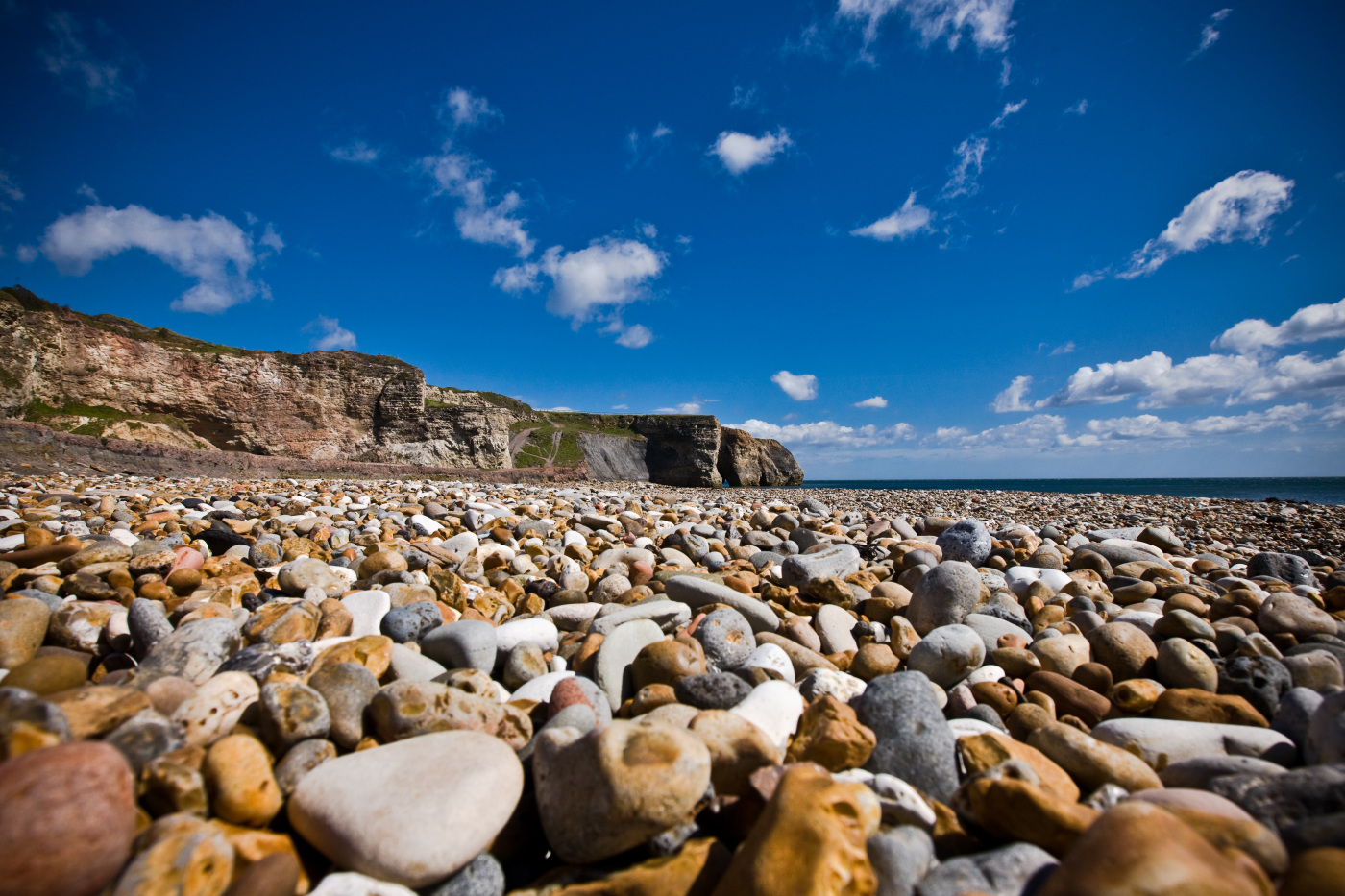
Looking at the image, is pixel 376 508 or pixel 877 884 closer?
pixel 877 884

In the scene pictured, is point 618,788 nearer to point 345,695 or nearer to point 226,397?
point 345,695

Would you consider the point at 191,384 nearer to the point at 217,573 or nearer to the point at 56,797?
the point at 217,573

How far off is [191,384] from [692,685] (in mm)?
26893

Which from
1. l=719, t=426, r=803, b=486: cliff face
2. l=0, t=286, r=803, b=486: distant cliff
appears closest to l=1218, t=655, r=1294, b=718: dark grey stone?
l=0, t=286, r=803, b=486: distant cliff

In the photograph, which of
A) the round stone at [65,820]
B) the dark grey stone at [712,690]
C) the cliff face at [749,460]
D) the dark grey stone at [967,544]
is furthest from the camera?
the cliff face at [749,460]

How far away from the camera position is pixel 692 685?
6.37 feet

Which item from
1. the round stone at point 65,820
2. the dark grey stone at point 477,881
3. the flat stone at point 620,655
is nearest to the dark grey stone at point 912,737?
the flat stone at point 620,655

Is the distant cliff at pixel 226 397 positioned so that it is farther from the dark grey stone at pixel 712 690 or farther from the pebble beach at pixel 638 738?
the dark grey stone at pixel 712 690

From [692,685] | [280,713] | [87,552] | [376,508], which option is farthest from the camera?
[376,508]

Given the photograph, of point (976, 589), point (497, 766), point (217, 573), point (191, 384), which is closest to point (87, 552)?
point (217, 573)

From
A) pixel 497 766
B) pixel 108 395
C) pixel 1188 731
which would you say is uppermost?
pixel 108 395

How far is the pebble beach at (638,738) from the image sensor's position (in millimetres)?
1081

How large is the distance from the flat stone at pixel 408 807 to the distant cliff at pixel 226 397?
2310cm

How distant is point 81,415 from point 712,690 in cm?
2470
